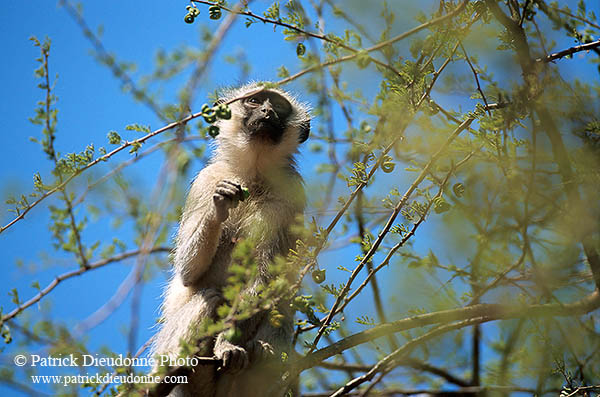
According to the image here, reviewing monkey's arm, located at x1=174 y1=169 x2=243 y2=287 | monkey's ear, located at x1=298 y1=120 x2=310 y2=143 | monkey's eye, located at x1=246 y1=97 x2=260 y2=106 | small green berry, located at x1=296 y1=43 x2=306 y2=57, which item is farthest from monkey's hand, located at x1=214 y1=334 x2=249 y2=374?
monkey's eye, located at x1=246 y1=97 x2=260 y2=106

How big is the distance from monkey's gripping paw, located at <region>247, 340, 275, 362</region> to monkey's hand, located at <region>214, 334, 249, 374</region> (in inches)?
2.8

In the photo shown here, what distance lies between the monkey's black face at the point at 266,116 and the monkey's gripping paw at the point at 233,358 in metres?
1.85

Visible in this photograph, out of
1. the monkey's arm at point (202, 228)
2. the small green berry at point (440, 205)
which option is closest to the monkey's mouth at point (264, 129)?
the monkey's arm at point (202, 228)

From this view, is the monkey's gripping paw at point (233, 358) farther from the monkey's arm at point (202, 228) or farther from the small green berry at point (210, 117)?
the small green berry at point (210, 117)

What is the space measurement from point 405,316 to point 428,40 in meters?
1.55

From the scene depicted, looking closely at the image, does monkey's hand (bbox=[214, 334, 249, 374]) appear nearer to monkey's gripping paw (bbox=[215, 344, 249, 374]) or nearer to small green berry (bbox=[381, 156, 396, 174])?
monkey's gripping paw (bbox=[215, 344, 249, 374])

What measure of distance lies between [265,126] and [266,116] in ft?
0.29

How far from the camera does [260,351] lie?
4152 millimetres

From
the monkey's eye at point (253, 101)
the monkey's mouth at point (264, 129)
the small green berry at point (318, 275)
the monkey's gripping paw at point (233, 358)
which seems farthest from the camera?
the monkey's eye at point (253, 101)

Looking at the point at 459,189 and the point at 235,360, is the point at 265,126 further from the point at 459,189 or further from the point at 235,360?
the point at 459,189

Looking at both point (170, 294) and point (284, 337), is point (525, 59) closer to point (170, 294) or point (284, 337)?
point (284, 337)

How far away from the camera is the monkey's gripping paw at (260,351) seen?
4148 millimetres

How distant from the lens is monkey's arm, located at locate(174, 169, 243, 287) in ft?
13.6

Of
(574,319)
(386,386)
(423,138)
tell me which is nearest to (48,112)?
(423,138)
